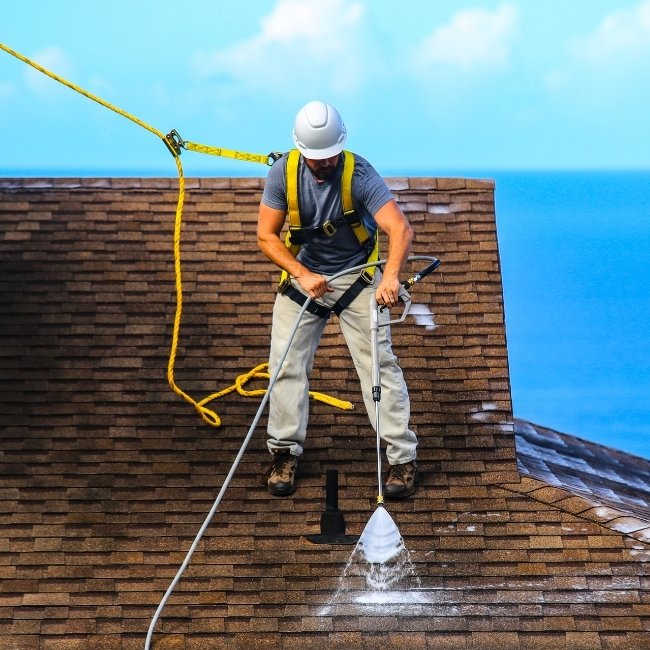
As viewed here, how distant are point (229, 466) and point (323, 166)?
5.31ft

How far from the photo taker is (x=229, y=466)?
675 cm

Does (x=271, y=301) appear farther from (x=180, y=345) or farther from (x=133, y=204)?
(x=133, y=204)

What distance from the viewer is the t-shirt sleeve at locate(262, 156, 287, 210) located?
628 cm

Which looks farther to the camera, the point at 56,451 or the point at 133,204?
the point at 133,204

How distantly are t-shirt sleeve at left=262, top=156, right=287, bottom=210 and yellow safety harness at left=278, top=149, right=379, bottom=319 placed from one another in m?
0.03

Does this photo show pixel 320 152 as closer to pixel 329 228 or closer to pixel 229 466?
pixel 329 228

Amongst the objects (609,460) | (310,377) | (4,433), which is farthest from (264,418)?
(609,460)

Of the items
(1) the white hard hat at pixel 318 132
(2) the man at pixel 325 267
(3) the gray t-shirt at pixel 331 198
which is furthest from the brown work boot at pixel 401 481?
Result: (1) the white hard hat at pixel 318 132

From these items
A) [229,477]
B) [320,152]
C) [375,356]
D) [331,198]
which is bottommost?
[229,477]

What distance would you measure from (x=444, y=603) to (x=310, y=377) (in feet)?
5.66

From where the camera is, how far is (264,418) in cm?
707

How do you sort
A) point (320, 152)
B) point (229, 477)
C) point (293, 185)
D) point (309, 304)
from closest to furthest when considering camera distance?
point (229, 477) → point (320, 152) → point (293, 185) → point (309, 304)

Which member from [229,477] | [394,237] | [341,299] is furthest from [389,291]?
[229,477]

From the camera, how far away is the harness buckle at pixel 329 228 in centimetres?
633
